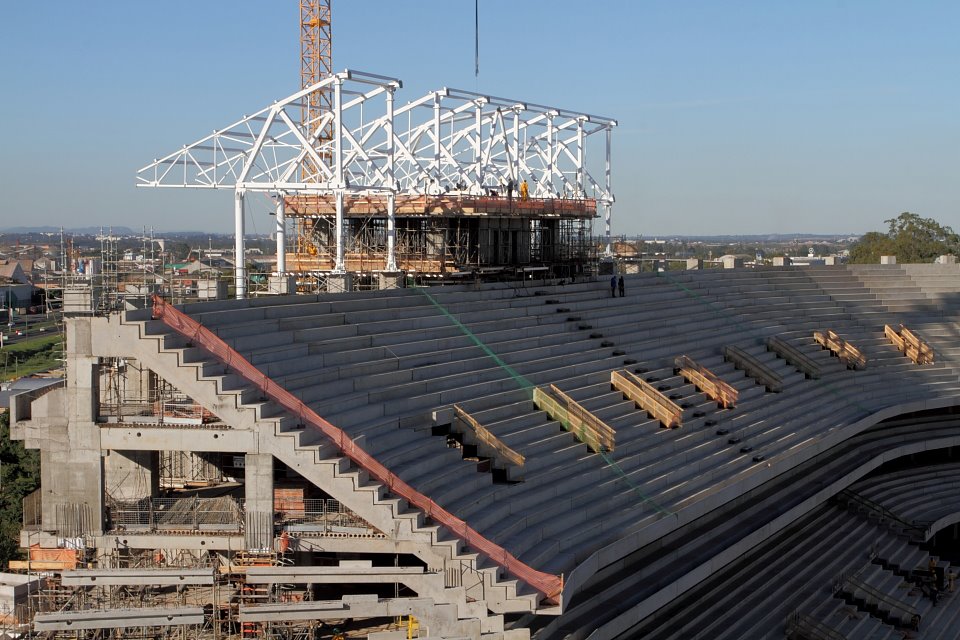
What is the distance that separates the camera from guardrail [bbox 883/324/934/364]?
3388cm

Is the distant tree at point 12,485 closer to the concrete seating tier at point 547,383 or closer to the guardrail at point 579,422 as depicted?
the concrete seating tier at point 547,383

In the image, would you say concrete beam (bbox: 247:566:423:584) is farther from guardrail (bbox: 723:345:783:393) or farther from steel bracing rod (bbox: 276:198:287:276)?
guardrail (bbox: 723:345:783:393)

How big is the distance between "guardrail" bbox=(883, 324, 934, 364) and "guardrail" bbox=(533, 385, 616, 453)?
17.7 meters

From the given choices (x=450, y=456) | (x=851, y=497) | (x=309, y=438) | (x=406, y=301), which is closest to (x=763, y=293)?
(x=851, y=497)

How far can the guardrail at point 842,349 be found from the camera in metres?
32.2

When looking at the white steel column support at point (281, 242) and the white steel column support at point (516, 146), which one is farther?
the white steel column support at point (516, 146)

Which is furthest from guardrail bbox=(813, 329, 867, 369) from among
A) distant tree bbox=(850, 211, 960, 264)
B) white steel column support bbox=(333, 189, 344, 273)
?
distant tree bbox=(850, 211, 960, 264)

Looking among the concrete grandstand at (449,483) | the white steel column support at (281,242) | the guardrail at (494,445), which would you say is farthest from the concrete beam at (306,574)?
the white steel column support at (281,242)

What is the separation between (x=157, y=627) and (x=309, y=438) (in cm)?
331

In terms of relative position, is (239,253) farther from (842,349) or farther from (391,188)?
(842,349)

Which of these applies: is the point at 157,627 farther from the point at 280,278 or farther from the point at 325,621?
the point at 280,278

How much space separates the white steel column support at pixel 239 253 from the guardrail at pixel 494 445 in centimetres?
611

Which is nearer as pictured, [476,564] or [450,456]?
[476,564]

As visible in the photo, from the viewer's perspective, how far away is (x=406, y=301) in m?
22.0
